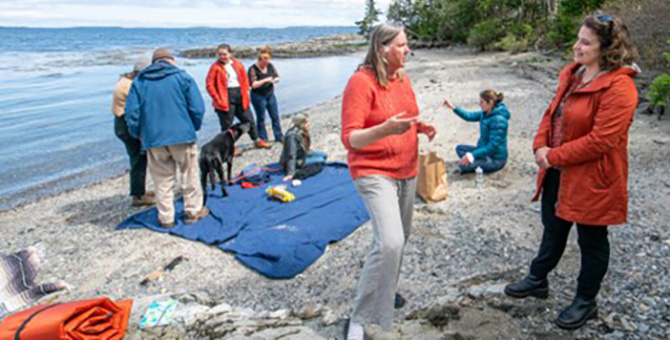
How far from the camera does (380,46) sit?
2.84 meters

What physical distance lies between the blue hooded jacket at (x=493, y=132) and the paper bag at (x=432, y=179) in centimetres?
82

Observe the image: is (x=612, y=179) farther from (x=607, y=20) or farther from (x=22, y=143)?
(x=22, y=143)

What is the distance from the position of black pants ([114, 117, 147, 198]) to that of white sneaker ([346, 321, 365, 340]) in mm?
4702

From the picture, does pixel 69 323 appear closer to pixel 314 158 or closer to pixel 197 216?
pixel 197 216

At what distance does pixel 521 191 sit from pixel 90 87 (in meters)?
24.2

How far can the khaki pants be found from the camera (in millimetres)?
5613

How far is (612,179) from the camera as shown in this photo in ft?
8.82

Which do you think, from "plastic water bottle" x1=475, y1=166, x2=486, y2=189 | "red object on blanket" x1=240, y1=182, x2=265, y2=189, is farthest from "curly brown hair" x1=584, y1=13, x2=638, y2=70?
"red object on blanket" x1=240, y1=182, x2=265, y2=189

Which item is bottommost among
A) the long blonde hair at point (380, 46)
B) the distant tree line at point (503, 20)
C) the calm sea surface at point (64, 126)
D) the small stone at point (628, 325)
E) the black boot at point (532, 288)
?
the calm sea surface at point (64, 126)

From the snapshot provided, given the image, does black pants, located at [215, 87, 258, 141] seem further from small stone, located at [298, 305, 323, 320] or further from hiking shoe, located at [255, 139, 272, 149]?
small stone, located at [298, 305, 323, 320]

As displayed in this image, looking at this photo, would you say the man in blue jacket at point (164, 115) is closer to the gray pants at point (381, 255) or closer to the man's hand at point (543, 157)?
the gray pants at point (381, 255)

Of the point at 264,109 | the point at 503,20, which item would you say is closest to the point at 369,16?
the point at 503,20

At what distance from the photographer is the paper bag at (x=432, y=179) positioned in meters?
5.91

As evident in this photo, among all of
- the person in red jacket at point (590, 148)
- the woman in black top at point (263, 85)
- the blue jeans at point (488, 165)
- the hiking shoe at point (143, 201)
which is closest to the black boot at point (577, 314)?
the person in red jacket at point (590, 148)
